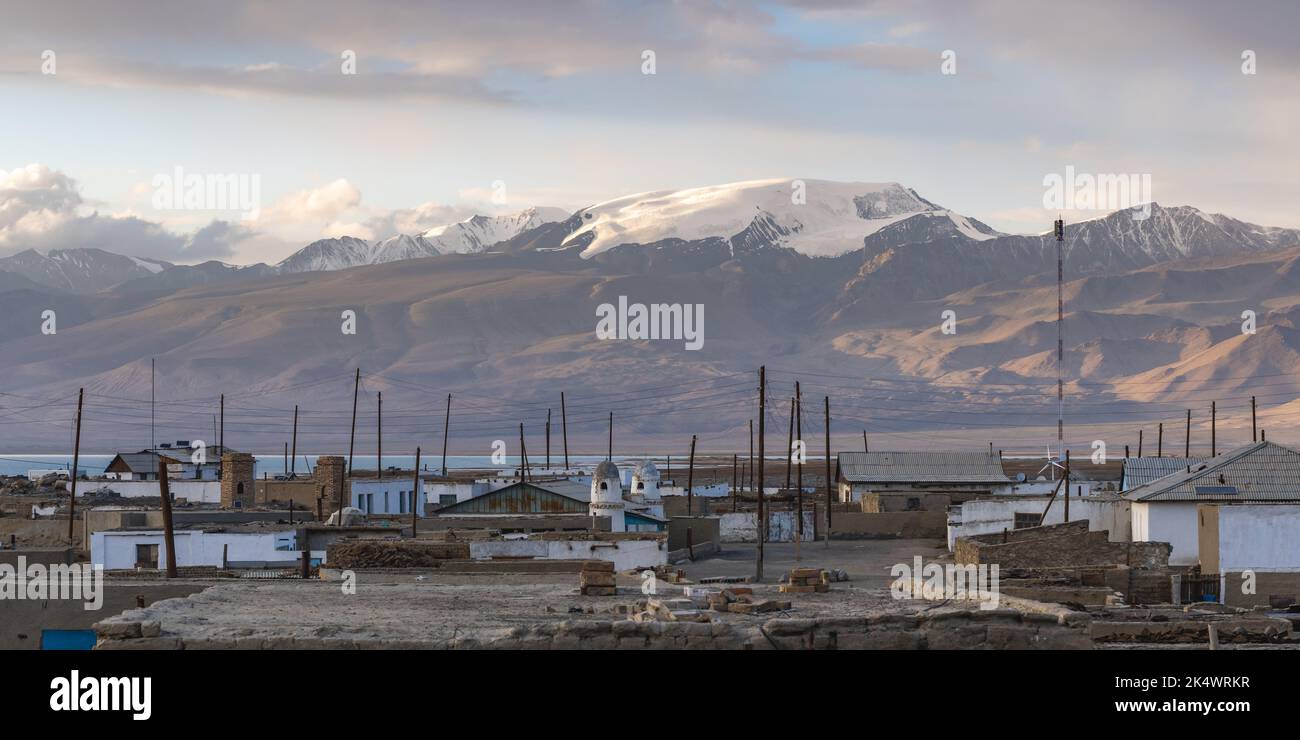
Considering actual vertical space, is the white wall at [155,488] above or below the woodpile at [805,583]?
above

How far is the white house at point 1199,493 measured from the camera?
1650 inches

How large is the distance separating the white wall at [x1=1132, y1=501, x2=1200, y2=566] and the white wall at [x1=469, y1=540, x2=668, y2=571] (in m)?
11.6

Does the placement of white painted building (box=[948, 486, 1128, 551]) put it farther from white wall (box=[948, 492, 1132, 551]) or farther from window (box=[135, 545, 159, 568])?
window (box=[135, 545, 159, 568])

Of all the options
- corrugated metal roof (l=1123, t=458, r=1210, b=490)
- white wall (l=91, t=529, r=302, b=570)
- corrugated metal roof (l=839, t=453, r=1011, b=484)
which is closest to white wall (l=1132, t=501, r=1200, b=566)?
white wall (l=91, t=529, r=302, b=570)

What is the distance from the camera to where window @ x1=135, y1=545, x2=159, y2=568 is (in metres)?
43.2

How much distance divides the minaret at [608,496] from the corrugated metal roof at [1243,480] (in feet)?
52.2

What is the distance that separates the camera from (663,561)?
4619 cm

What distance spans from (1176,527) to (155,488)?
46.8 m

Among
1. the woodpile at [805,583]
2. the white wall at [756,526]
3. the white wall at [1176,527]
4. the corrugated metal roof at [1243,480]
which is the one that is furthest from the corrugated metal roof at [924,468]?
the woodpile at [805,583]

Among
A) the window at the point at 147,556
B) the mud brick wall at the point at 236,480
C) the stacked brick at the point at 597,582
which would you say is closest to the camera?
the stacked brick at the point at 597,582

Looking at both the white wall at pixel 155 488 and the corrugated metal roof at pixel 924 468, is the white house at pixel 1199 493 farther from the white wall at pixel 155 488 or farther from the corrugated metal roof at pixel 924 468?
the white wall at pixel 155 488
